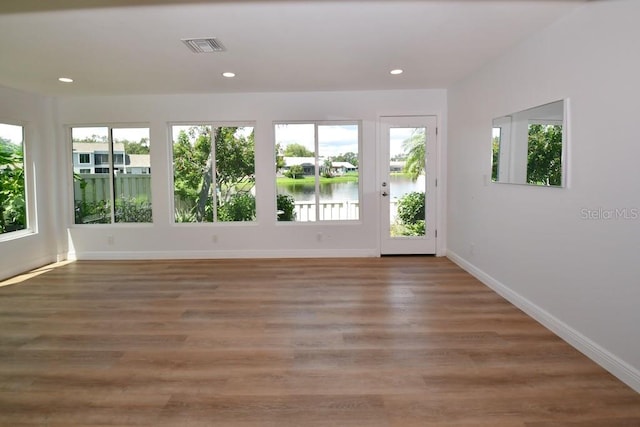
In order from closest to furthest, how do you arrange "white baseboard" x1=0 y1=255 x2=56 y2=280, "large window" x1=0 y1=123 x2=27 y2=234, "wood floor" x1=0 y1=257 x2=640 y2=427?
"wood floor" x1=0 y1=257 x2=640 y2=427, "white baseboard" x1=0 y1=255 x2=56 y2=280, "large window" x1=0 y1=123 x2=27 y2=234

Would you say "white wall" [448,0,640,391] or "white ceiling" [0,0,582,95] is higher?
"white ceiling" [0,0,582,95]

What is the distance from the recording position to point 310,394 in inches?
87.0

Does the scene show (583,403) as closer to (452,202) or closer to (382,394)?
(382,394)

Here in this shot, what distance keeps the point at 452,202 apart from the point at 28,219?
6.11 m

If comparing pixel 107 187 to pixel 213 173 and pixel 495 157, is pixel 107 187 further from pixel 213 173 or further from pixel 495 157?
pixel 495 157

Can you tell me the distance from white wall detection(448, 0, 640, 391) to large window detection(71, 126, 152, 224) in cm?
499

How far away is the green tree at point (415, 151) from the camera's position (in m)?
5.64

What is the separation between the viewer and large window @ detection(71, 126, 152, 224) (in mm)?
5812

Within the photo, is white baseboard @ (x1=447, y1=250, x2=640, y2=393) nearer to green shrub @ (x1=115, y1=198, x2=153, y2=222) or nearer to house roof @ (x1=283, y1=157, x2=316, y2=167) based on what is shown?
house roof @ (x1=283, y1=157, x2=316, y2=167)

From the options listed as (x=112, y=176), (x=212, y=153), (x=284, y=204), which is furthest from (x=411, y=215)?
A: (x=112, y=176)


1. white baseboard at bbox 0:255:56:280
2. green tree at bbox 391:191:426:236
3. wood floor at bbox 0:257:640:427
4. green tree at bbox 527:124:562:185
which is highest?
green tree at bbox 527:124:562:185

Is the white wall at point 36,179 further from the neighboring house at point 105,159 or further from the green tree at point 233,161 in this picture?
the green tree at point 233,161

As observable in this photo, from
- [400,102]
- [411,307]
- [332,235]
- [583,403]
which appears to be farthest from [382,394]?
[400,102]

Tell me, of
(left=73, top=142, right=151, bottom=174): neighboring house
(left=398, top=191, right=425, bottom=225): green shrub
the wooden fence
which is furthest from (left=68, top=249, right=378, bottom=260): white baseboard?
(left=73, top=142, right=151, bottom=174): neighboring house
